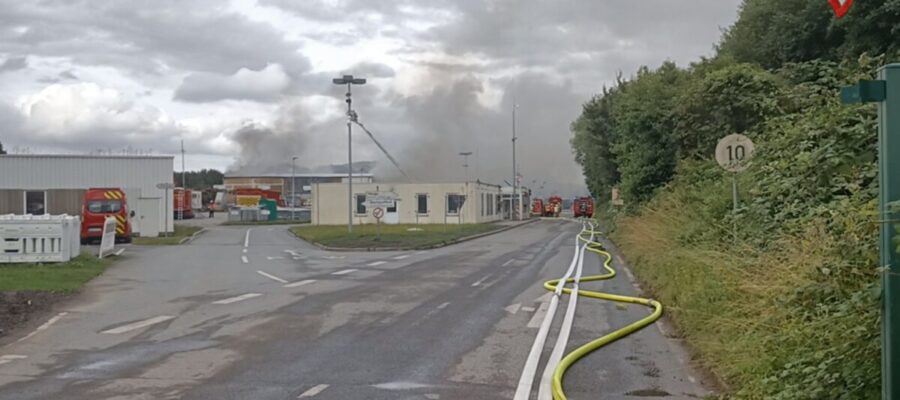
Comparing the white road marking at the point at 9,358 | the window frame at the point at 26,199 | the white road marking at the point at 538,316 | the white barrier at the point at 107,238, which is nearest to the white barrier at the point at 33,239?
the white barrier at the point at 107,238

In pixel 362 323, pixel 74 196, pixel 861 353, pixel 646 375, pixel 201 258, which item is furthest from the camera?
pixel 74 196

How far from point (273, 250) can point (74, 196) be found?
20866 millimetres

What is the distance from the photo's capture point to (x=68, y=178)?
155ft

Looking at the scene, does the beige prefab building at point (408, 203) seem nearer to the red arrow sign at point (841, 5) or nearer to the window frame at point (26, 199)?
the window frame at point (26, 199)

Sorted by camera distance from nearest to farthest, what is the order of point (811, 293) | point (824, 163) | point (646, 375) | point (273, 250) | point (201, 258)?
point (811, 293)
point (646, 375)
point (824, 163)
point (201, 258)
point (273, 250)

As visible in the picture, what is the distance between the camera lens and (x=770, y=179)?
1121 cm

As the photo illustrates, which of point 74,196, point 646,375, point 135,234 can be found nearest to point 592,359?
point 646,375

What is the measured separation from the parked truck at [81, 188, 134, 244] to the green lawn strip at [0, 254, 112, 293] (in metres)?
13.2

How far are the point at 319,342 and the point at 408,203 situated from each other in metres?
52.8

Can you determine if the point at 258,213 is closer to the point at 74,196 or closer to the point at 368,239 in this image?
the point at 74,196

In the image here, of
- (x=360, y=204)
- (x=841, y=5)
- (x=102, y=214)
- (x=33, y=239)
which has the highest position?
(x=841, y=5)

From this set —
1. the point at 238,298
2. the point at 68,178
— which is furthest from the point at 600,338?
the point at 68,178

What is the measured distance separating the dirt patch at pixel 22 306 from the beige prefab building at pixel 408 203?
45.6 meters

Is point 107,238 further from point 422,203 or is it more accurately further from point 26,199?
point 422,203
